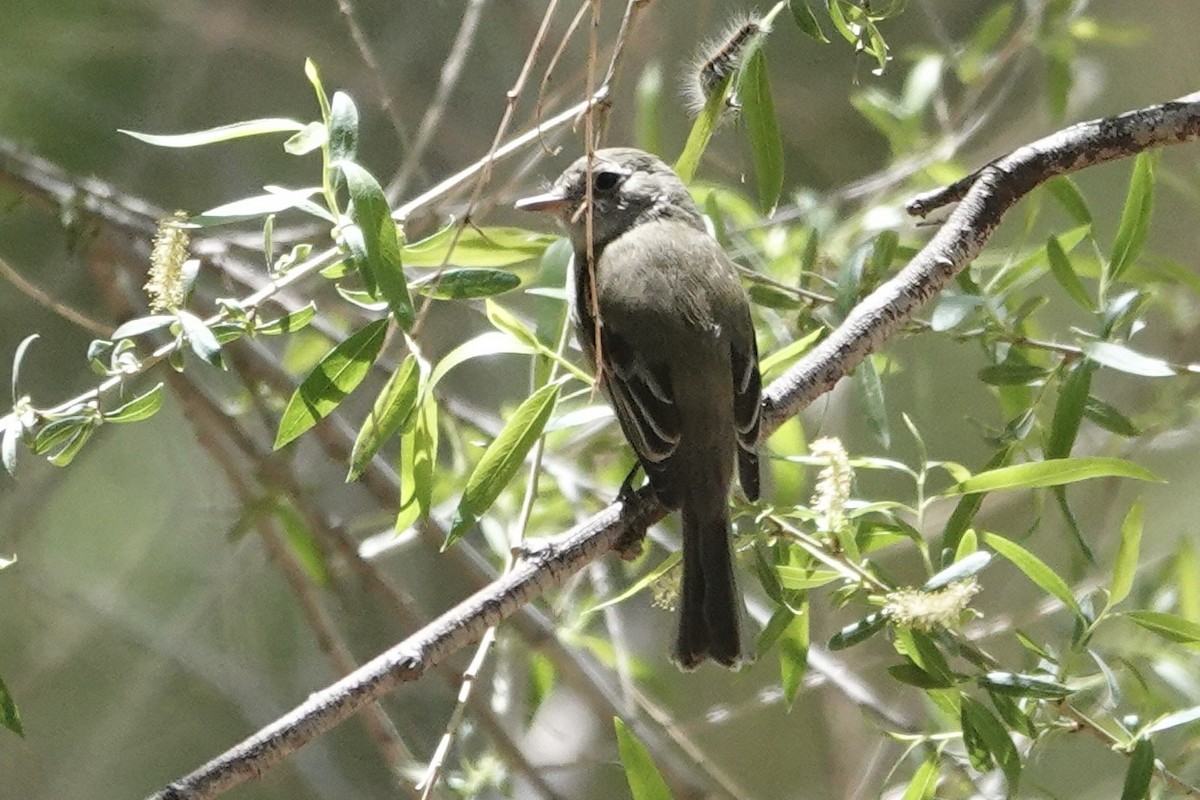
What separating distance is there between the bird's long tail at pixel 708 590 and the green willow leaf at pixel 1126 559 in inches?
16.5

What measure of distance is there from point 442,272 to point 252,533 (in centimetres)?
151

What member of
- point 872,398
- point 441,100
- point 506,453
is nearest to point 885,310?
point 872,398

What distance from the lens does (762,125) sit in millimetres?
1312

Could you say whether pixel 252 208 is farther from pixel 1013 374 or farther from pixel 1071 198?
pixel 1071 198

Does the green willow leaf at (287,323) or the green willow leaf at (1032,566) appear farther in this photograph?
the green willow leaf at (1032,566)

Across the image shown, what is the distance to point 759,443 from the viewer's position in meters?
1.45

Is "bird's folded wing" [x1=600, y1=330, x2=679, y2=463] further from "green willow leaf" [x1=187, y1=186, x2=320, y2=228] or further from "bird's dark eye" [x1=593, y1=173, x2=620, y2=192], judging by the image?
"green willow leaf" [x1=187, y1=186, x2=320, y2=228]

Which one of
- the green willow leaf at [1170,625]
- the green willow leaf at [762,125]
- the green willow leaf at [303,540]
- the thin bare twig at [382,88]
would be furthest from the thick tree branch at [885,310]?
the thin bare twig at [382,88]

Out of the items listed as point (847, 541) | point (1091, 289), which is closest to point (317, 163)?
point (847, 541)

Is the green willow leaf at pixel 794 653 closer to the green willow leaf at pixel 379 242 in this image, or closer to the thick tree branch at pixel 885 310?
the thick tree branch at pixel 885 310

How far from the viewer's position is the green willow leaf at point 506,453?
1.17 meters

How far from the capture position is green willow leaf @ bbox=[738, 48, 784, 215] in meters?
1.28

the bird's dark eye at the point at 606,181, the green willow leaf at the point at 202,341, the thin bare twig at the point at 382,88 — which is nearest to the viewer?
the green willow leaf at the point at 202,341

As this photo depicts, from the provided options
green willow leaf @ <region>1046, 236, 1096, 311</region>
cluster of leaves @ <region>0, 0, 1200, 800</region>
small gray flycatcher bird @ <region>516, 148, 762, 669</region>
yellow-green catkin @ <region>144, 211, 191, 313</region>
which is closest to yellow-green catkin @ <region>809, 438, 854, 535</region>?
cluster of leaves @ <region>0, 0, 1200, 800</region>
